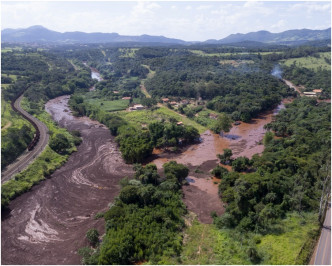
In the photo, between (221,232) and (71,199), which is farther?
(71,199)

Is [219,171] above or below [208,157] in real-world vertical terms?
above

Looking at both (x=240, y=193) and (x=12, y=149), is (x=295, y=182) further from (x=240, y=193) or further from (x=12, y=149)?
(x=12, y=149)

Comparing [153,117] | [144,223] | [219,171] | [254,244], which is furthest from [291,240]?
[153,117]

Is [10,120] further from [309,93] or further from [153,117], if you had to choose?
[309,93]

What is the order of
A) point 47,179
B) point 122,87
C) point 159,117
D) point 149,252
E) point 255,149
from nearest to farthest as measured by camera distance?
point 149,252 < point 47,179 < point 255,149 < point 159,117 < point 122,87

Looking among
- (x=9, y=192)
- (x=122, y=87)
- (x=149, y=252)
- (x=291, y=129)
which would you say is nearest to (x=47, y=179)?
(x=9, y=192)

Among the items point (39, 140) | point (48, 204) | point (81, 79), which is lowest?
point (48, 204)

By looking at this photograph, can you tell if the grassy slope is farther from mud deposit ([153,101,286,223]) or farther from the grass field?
the grass field
